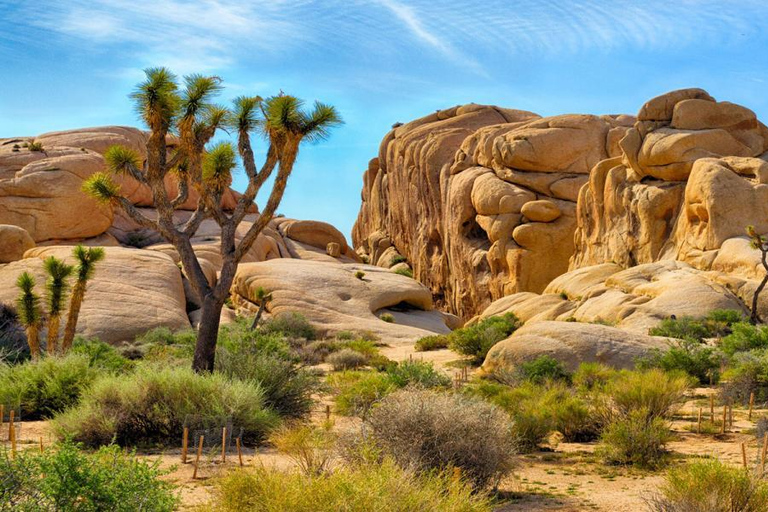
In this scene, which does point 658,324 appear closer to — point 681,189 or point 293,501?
point 681,189

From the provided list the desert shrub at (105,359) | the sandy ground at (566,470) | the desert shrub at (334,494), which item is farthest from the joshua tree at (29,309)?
the desert shrub at (334,494)

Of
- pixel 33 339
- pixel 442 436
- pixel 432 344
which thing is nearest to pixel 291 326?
pixel 432 344

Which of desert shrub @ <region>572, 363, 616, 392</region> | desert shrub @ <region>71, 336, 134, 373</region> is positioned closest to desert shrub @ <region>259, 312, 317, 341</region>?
desert shrub @ <region>71, 336, 134, 373</region>

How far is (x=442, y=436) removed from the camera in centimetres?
790

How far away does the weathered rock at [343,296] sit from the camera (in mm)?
32062

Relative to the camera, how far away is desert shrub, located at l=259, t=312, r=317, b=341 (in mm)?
28703

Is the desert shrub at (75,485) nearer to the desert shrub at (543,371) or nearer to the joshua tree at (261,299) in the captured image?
the desert shrub at (543,371)

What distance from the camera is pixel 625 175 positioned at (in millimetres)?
35844

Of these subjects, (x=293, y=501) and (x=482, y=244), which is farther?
(x=482, y=244)

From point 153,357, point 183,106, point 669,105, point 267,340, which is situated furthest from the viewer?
point 669,105

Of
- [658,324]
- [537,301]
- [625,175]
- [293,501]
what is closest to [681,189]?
[625,175]

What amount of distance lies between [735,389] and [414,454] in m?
9.48

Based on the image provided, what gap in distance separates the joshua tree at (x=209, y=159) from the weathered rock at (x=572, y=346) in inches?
265

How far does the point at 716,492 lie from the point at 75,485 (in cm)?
469
